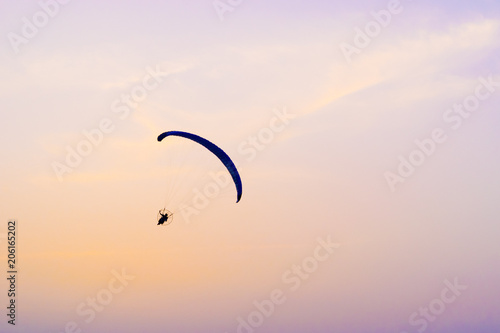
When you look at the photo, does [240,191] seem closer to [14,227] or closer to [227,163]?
[227,163]

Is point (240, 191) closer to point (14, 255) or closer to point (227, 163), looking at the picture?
point (227, 163)

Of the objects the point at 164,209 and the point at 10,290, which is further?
the point at 10,290

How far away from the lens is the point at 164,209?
208 ft

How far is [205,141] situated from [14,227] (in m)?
16.4

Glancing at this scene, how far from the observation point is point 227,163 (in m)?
→ 64.3

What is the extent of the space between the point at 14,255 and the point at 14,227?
458cm

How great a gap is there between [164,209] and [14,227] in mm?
12990

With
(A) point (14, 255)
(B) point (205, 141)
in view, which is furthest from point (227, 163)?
(A) point (14, 255)

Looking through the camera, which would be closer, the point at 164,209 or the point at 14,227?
the point at 164,209

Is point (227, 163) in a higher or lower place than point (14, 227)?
lower

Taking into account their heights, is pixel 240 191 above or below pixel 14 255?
below

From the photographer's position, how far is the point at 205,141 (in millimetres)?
64625

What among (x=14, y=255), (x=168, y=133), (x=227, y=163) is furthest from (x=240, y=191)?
(x=14, y=255)

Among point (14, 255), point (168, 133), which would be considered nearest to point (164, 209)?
point (168, 133)
